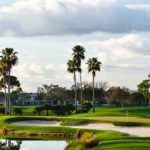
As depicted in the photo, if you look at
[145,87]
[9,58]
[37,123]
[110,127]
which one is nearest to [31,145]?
[110,127]

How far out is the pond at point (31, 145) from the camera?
4222 cm

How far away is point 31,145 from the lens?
44656 mm

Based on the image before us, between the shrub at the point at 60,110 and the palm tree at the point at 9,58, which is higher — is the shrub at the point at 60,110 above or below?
below

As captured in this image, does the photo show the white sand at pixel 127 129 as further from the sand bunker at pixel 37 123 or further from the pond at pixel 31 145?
the pond at pixel 31 145

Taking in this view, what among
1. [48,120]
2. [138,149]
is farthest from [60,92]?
[138,149]

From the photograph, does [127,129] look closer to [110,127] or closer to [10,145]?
[110,127]

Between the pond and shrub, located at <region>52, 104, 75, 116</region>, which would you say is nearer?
the pond

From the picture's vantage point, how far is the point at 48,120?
67625 mm

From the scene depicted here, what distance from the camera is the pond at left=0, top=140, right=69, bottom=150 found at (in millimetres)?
42219

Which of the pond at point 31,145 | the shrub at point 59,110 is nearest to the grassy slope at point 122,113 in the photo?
the shrub at point 59,110

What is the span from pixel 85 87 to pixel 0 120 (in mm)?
91018

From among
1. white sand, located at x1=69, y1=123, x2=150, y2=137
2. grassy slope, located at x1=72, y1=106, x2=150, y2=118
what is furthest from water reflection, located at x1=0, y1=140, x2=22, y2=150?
grassy slope, located at x1=72, y1=106, x2=150, y2=118

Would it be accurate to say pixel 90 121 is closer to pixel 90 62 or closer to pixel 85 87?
pixel 90 62

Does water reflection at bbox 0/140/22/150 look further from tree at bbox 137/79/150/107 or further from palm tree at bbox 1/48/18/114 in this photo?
tree at bbox 137/79/150/107
